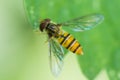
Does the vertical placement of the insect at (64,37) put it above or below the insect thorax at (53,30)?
below

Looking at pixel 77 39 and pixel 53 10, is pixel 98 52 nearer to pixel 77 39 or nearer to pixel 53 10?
pixel 77 39

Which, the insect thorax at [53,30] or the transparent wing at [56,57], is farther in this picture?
the insect thorax at [53,30]

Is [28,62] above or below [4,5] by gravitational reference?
below

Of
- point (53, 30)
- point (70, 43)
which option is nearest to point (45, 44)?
point (53, 30)

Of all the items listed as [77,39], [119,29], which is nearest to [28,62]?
[77,39]


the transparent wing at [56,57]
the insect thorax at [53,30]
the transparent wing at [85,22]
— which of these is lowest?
the transparent wing at [56,57]

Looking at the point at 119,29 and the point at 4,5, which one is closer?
the point at 119,29
